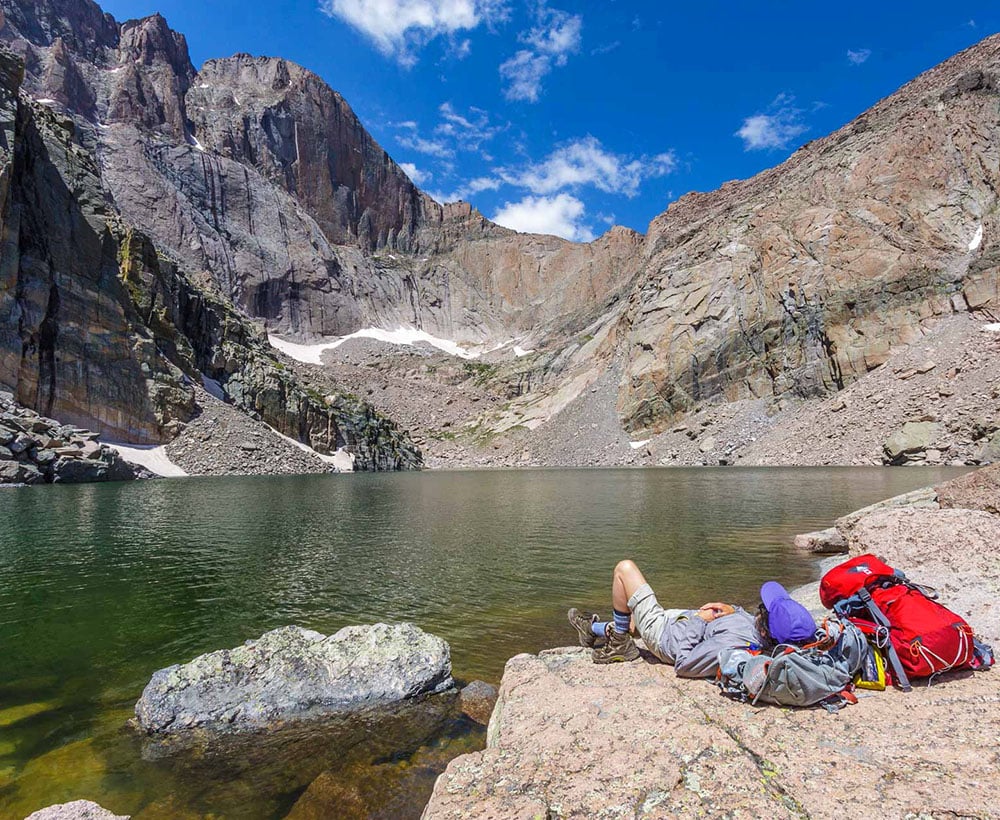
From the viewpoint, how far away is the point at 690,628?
5965mm

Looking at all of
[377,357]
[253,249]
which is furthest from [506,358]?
[253,249]

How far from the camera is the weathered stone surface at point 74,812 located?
153 inches

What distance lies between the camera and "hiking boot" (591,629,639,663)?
6.37 m

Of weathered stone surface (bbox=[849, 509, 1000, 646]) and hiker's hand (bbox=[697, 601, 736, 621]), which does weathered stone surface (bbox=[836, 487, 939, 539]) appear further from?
hiker's hand (bbox=[697, 601, 736, 621])

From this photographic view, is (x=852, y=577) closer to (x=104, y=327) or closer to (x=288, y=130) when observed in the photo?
(x=104, y=327)

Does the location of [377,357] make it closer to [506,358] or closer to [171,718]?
[506,358]

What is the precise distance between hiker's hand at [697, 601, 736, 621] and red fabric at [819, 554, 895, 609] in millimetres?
976

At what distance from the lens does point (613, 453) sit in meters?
82.4

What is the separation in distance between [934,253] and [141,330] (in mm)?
93958

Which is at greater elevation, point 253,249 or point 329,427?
point 253,249

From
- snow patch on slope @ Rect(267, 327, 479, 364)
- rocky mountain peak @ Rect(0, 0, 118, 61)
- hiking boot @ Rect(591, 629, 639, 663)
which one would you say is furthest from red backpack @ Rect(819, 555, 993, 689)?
rocky mountain peak @ Rect(0, 0, 118, 61)

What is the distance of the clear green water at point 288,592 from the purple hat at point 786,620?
11.5 ft

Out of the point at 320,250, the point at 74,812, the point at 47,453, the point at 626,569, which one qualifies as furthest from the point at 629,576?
the point at 320,250

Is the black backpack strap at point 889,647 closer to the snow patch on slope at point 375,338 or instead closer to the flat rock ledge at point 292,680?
the flat rock ledge at point 292,680
